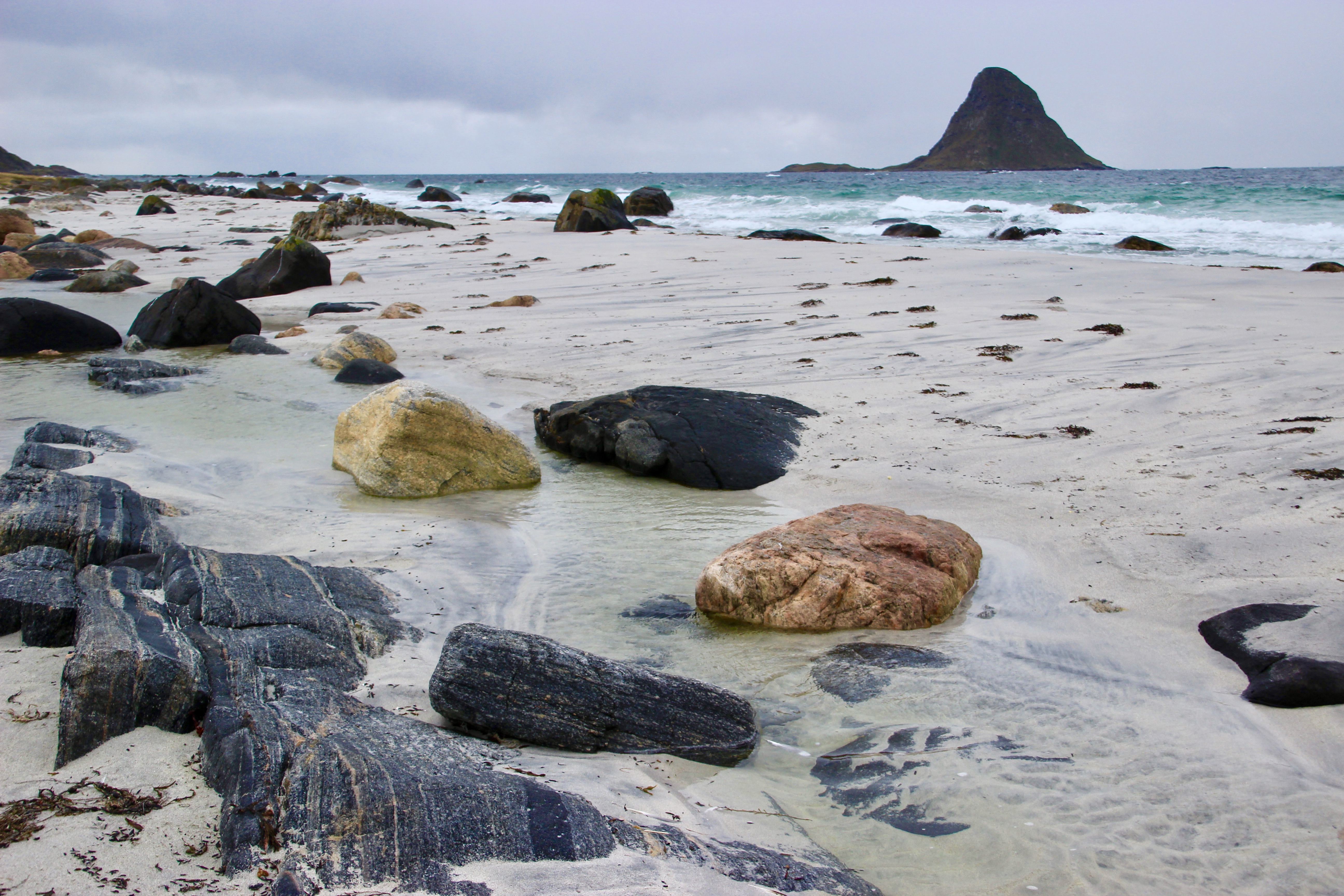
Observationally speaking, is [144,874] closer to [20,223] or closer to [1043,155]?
[20,223]

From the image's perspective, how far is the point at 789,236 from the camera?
19.2 m

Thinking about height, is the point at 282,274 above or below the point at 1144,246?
below

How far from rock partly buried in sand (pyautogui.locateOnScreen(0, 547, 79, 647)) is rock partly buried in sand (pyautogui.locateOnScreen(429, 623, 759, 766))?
1.08m

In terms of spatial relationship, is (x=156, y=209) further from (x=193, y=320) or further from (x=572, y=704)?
(x=572, y=704)

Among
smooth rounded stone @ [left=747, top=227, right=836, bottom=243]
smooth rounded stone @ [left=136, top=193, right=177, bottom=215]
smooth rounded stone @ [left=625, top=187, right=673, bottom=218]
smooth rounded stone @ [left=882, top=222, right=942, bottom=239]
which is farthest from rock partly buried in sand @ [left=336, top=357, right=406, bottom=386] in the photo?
smooth rounded stone @ [left=136, top=193, right=177, bottom=215]

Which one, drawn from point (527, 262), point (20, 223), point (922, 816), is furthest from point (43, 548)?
point (20, 223)

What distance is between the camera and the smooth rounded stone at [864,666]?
2793 millimetres

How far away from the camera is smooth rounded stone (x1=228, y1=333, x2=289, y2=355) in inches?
319

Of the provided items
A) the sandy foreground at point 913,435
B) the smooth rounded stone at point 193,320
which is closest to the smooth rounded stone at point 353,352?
the sandy foreground at point 913,435

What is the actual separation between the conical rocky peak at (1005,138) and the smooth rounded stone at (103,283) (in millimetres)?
94852

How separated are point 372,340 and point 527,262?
6.53 meters

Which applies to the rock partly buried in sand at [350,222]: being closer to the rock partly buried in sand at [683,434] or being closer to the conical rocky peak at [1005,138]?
the rock partly buried in sand at [683,434]

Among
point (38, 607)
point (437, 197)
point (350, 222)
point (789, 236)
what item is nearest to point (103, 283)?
point (350, 222)

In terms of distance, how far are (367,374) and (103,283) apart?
26.4 ft
